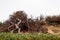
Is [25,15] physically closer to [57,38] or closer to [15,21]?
[15,21]

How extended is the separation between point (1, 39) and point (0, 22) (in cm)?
382

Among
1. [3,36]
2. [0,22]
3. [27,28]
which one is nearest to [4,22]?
[0,22]

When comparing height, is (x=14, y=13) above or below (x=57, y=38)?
above

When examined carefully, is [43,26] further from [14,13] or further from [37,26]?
[14,13]

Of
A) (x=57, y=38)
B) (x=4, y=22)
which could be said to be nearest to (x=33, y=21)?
(x=4, y=22)

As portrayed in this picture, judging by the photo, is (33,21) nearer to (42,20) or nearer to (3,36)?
(42,20)

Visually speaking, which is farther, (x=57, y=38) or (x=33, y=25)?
(x=33, y=25)

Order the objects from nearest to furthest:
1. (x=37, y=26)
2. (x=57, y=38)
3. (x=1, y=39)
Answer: (x=1, y=39) < (x=57, y=38) < (x=37, y=26)

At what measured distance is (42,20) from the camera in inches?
551

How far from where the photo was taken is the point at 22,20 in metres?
13.7

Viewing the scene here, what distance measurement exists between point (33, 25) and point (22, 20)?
61 cm

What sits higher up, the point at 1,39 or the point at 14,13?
the point at 14,13

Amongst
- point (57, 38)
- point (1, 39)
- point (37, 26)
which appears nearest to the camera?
point (1, 39)

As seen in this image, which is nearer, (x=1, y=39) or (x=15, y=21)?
(x=1, y=39)
